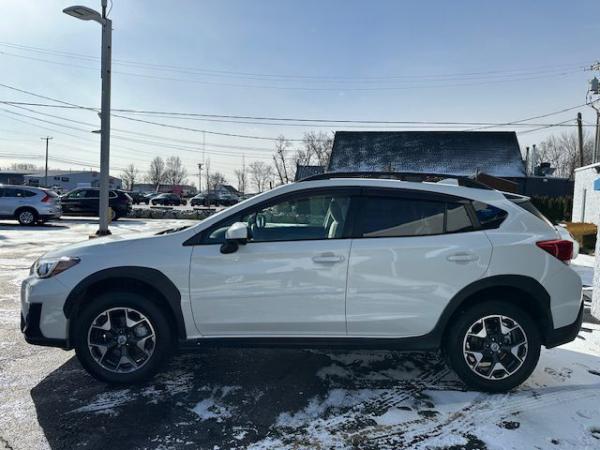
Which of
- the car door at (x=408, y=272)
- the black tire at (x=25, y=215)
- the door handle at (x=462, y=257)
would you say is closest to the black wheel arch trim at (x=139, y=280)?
the car door at (x=408, y=272)

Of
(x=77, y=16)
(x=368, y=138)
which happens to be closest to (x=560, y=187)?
(x=368, y=138)

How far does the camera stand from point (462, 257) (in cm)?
323

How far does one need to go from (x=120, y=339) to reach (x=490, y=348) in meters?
3.03

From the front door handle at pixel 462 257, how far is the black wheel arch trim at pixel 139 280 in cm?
219

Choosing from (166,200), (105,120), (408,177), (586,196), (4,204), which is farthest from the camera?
(166,200)

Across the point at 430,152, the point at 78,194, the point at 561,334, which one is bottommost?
the point at 561,334

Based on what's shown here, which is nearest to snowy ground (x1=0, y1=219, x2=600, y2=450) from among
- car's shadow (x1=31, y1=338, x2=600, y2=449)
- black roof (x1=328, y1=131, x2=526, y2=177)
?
car's shadow (x1=31, y1=338, x2=600, y2=449)

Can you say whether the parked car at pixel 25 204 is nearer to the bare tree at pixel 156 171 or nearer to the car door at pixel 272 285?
the car door at pixel 272 285

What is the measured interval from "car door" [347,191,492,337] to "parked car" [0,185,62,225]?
17.7m

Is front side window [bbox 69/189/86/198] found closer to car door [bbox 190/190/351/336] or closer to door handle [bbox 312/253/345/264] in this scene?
car door [bbox 190/190/351/336]

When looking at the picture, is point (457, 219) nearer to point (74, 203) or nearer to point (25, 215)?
point (25, 215)

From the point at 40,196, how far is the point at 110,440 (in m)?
17.5

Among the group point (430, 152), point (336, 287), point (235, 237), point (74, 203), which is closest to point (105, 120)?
point (235, 237)

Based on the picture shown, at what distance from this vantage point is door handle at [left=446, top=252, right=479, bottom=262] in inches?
127
